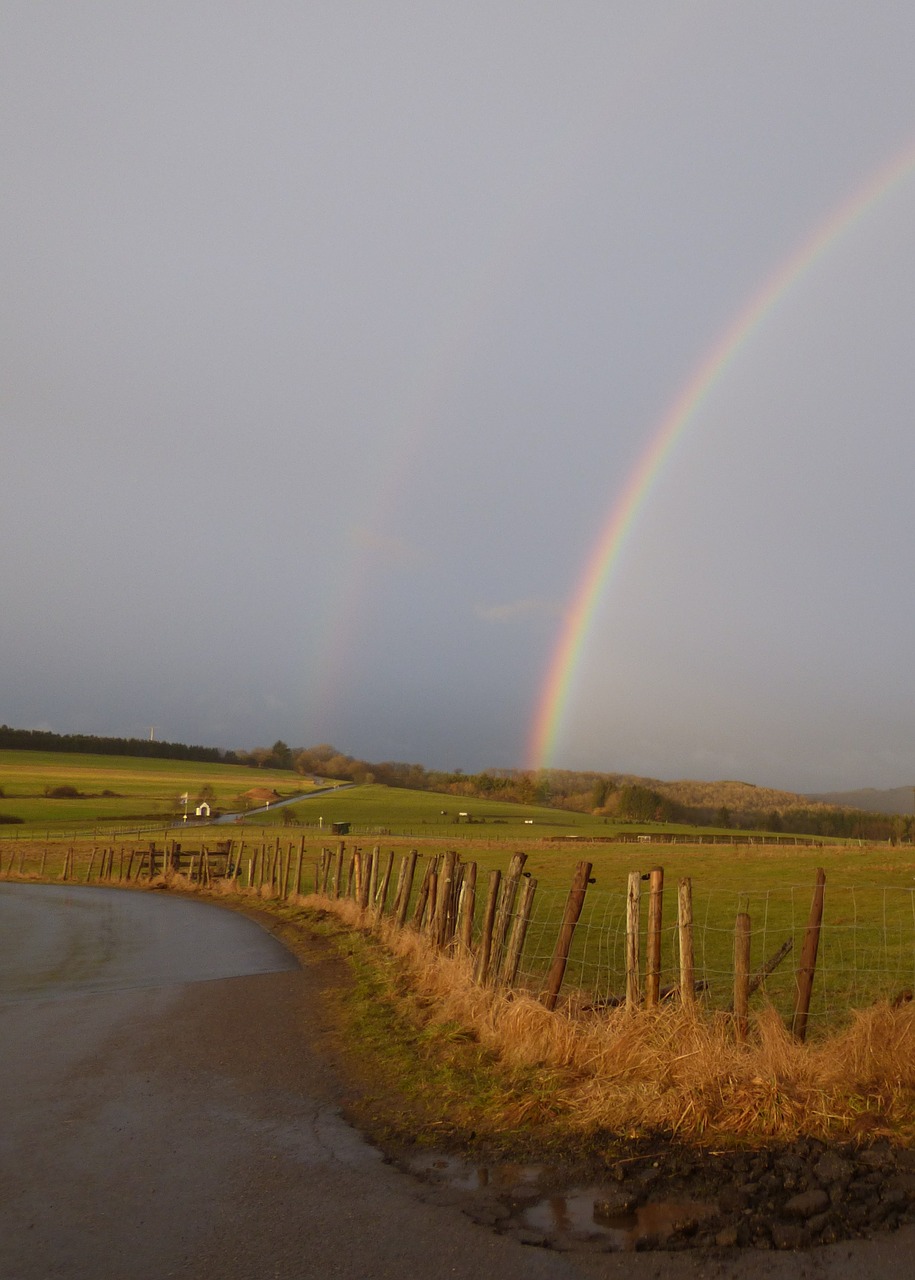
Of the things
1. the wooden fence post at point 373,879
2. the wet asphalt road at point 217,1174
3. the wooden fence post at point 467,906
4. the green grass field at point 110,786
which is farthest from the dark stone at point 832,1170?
the green grass field at point 110,786

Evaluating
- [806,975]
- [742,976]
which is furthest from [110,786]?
[806,975]

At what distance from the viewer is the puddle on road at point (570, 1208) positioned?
602cm

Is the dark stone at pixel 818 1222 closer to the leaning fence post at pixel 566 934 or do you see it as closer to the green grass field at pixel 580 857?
the leaning fence post at pixel 566 934

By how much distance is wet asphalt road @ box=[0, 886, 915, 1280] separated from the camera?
5.60 metres

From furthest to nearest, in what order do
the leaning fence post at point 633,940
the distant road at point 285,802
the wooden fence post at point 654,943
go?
1. the distant road at point 285,802
2. the leaning fence post at point 633,940
3. the wooden fence post at point 654,943

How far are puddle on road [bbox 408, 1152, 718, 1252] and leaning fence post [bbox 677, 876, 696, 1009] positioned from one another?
8.14 feet

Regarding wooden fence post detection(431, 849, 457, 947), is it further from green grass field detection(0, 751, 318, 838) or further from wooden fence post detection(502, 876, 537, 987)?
green grass field detection(0, 751, 318, 838)

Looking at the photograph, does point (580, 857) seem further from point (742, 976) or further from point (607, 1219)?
point (607, 1219)

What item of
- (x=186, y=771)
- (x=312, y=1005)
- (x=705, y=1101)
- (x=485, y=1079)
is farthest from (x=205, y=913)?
(x=186, y=771)

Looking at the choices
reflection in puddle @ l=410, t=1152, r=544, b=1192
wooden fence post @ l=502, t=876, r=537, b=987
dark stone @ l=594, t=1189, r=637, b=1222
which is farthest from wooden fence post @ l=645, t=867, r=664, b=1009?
dark stone @ l=594, t=1189, r=637, b=1222

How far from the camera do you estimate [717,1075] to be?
783 centimetres

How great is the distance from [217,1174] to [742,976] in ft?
15.9

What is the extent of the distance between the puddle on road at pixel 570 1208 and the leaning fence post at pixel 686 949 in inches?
97.6

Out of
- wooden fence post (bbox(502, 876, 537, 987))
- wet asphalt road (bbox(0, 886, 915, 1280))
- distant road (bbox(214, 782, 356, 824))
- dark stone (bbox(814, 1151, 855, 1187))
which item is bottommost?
distant road (bbox(214, 782, 356, 824))
